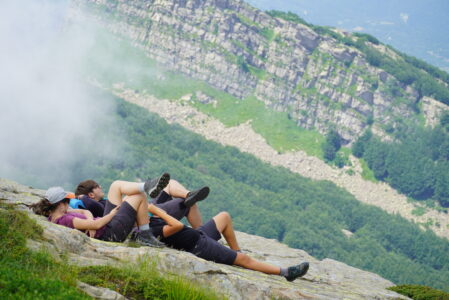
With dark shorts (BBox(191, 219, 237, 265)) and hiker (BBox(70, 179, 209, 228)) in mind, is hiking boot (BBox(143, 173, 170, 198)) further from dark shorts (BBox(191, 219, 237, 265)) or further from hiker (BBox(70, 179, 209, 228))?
hiker (BBox(70, 179, 209, 228))

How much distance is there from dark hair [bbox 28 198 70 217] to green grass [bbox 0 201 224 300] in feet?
8.24

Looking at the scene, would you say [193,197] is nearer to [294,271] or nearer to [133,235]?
[133,235]

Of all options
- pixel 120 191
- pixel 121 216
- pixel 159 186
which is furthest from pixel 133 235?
pixel 159 186

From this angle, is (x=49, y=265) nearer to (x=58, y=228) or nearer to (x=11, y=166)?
(x=58, y=228)

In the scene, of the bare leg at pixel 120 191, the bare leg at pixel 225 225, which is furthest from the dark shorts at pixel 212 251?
the bare leg at pixel 120 191

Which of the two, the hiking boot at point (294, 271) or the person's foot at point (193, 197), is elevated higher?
the person's foot at point (193, 197)

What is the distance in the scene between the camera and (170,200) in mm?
16547

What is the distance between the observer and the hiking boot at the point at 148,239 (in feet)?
45.0

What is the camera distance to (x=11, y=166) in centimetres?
18850

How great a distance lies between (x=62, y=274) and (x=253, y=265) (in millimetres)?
5671

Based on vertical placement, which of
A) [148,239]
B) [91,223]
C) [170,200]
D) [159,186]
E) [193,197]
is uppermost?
[159,186]

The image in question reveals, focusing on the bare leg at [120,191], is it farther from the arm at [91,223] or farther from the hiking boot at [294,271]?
the hiking boot at [294,271]

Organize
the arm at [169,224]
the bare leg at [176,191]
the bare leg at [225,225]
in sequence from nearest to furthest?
the arm at [169,224]
the bare leg at [225,225]
the bare leg at [176,191]

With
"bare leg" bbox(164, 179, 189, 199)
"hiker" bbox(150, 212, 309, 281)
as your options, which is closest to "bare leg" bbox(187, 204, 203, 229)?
"bare leg" bbox(164, 179, 189, 199)
